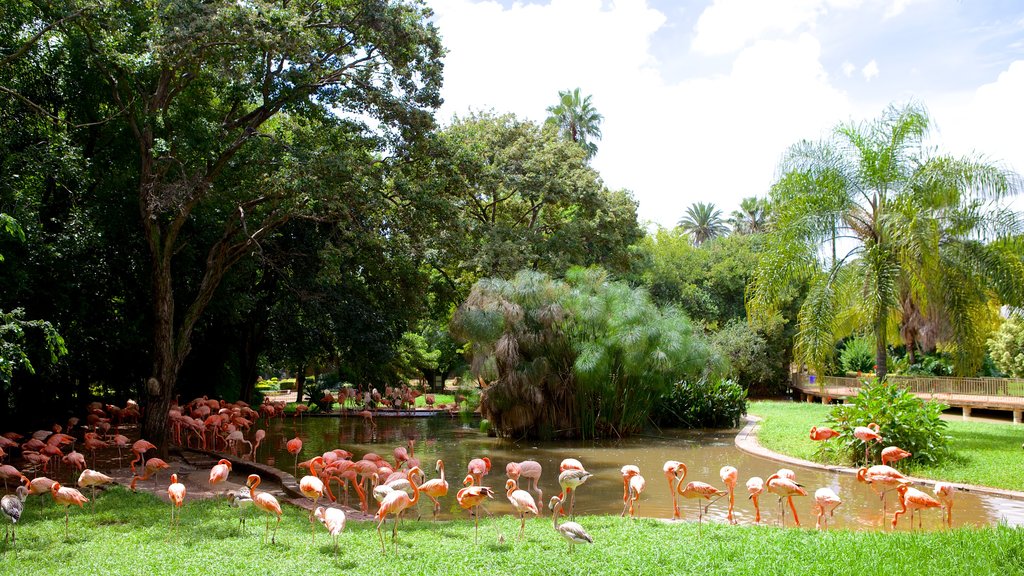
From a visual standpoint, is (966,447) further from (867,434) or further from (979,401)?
(979,401)

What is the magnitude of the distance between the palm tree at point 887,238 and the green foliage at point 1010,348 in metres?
15.5

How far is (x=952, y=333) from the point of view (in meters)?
13.6

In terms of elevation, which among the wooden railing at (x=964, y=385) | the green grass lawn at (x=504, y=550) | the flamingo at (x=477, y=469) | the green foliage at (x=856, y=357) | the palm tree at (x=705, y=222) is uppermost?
the palm tree at (x=705, y=222)

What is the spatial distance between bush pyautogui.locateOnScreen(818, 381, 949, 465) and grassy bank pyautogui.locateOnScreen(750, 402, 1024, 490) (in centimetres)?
23

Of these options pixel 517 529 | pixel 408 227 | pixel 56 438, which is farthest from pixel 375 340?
pixel 517 529

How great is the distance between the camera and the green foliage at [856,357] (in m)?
33.5

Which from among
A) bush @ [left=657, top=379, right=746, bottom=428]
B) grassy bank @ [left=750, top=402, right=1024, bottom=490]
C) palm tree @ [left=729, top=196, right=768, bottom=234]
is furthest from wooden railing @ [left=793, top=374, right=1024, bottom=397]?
palm tree @ [left=729, top=196, right=768, bottom=234]

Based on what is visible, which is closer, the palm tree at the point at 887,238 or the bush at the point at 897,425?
the bush at the point at 897,425

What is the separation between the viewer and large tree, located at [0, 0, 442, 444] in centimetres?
1107

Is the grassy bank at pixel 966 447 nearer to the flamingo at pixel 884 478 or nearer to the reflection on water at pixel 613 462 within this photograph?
the reflection on water at pixel 613 462

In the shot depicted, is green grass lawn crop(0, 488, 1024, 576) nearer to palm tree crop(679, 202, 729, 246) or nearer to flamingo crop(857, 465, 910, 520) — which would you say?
flamingo crop(857, 465, 910, 520)

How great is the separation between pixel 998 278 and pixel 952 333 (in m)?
1.30

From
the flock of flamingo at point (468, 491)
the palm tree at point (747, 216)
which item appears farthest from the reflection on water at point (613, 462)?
the palm tree at point (747, 216)

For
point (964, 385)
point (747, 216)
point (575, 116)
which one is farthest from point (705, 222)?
point (964, 385)
